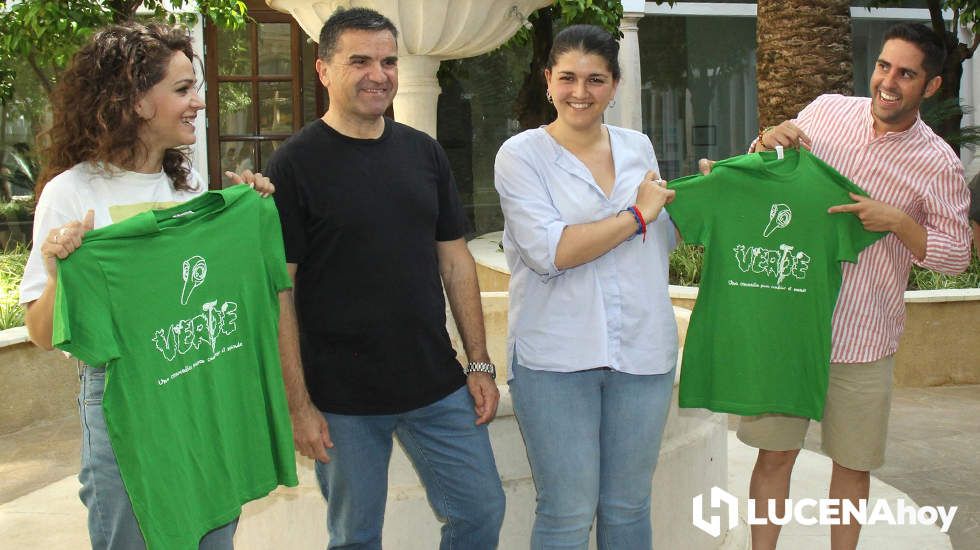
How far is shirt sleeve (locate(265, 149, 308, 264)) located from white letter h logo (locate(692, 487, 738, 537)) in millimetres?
1967

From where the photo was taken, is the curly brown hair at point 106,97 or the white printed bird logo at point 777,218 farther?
the white printed bird logo at point 777,218

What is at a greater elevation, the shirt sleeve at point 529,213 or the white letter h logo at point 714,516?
the shirt sleeve at point 529,213

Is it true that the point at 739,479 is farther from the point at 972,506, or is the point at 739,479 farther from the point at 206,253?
the point at 206,253

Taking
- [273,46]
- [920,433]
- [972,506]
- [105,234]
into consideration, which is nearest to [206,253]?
[105,234]

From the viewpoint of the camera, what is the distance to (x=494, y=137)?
1507 cm

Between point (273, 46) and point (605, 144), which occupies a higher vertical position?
point (273, 46)

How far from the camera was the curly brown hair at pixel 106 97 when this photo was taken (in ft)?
8.06

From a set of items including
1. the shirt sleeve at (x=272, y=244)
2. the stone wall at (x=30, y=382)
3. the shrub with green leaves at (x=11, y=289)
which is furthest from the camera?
the shrub with green leaves at (x=11, y=289)

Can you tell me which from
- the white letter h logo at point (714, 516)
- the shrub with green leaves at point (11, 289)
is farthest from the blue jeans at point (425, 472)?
the shrub with green leaves at point (11, 289)

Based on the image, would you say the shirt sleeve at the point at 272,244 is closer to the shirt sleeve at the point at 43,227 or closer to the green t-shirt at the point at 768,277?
the shirt sleeve at the point at 43,227

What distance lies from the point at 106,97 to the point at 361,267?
76 centimetres

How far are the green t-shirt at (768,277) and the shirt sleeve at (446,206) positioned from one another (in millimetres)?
739

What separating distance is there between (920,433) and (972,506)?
1.30 meters

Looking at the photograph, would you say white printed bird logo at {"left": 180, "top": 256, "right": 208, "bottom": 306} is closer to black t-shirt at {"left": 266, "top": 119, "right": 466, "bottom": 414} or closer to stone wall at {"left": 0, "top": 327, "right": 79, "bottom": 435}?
black t-shirt at {"left": 266, "top": 119, "right": 466, "bottom": 414}
